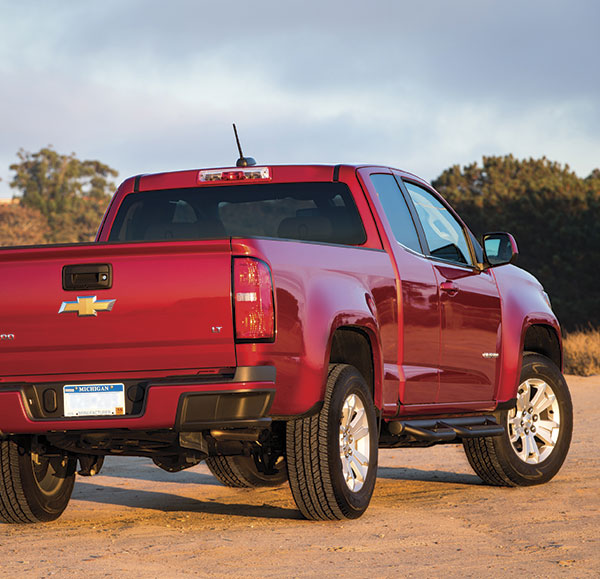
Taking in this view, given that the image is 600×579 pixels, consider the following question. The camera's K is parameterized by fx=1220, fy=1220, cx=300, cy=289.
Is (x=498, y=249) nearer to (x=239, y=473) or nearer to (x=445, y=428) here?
(x=445, y=428)

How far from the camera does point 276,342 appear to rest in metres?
6.01

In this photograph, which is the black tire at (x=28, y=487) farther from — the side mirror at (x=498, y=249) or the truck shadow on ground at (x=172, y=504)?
the side mirror at (x=498, y=249)

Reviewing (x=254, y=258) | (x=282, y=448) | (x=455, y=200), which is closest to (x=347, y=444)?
(x=282, y=448)

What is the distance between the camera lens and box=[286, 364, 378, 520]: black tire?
21.3 ft

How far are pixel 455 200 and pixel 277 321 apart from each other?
4668 centimetres

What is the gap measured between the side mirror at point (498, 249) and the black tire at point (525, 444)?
2.90 feet

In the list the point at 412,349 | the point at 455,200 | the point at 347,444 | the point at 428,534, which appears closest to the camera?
the point at 428,534

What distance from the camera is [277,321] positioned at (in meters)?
6.01

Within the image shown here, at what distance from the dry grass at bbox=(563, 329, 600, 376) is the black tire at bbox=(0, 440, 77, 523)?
15.5m

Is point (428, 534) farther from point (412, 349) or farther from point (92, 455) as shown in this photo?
point (92, 455)

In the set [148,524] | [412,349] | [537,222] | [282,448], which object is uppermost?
[537,222]

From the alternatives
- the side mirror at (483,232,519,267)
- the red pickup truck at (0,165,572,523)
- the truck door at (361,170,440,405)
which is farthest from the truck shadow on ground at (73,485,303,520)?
the side mirror at (483,232,519,267)

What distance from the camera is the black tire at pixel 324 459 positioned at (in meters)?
6.50


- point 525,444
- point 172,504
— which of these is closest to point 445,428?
point 525,444
